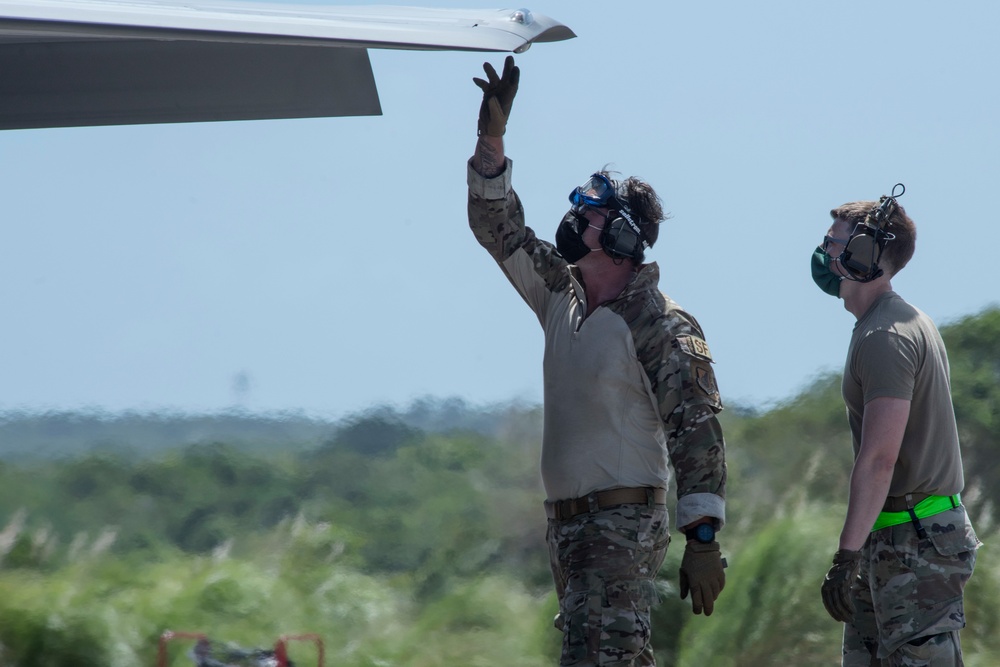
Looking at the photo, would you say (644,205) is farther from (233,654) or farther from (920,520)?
(233,654)

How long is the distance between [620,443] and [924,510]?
85 cm

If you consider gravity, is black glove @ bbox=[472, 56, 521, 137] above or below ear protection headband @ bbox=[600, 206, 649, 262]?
→ above

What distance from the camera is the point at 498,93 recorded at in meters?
3.35

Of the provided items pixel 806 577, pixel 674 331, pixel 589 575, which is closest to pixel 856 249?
pixel 674 331

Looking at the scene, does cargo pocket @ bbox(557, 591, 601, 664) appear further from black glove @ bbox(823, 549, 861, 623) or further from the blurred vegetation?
the blurred vegetation

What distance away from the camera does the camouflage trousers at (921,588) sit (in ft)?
9.93

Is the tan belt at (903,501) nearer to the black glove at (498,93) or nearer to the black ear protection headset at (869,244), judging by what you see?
the black ear protection headset at (869,244)

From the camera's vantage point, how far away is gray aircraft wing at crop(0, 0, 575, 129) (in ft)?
→ 6.91

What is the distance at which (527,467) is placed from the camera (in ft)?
22.4

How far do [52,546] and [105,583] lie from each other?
46 cm

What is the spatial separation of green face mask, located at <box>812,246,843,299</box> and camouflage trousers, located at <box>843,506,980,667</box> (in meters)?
0.72

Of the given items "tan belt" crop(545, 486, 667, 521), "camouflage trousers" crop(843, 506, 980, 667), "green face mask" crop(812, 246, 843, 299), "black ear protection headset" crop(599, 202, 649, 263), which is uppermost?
"black ear protection headset" crop(599, 202, 649, 263)

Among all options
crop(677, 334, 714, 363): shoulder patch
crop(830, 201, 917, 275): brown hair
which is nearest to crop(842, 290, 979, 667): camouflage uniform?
crop(830, 201, 917, 275): brown hair

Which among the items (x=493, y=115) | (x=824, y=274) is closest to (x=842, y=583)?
(x=824, y=274)
